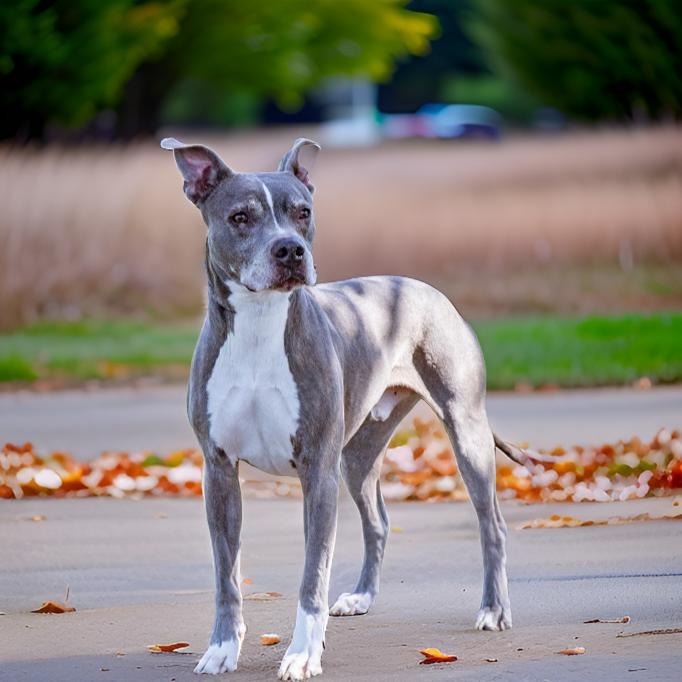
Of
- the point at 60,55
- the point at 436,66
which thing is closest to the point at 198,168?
the point at 60,55

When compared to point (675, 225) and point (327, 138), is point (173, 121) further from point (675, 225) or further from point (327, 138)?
point (675, 225)

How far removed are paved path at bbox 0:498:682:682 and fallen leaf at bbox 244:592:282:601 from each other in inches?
2.2

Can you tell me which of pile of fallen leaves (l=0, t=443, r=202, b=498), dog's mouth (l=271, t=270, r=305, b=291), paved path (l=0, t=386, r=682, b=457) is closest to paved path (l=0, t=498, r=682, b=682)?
pile of fallen leaves (l=0, t=443, r=202, b=498)

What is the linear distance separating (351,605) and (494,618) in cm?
67

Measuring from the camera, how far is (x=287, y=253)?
18.0 feet

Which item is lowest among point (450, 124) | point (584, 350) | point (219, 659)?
point (450, 124)

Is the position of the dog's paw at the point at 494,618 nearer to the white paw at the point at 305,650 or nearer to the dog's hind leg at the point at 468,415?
the dog's hind leg at the point at 468,415

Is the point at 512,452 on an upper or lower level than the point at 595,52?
upper

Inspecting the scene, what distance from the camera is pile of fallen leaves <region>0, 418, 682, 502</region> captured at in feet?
30.6

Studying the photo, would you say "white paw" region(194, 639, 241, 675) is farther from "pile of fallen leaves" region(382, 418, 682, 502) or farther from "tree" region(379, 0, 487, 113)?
"tree" region(379, 0, 487, 113)

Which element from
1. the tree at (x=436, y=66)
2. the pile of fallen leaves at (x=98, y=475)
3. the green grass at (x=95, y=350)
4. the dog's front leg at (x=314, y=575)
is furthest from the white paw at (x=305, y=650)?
the tree at (x=436, y=66)

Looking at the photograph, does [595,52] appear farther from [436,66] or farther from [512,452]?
[436,66]

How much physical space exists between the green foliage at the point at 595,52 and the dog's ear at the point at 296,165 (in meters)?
22.5

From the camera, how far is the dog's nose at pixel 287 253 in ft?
18.0
